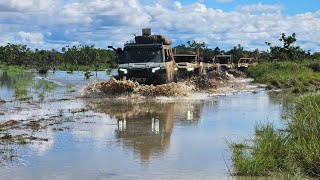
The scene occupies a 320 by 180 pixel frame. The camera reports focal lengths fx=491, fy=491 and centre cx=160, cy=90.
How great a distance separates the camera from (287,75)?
3775cm

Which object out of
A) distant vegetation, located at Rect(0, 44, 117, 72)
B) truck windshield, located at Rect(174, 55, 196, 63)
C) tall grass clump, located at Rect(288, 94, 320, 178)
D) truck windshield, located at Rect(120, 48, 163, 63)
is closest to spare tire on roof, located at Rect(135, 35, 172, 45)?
truck windshield, located at Rect(120, 48, 163, 63)

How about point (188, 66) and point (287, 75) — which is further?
point (287, 75)

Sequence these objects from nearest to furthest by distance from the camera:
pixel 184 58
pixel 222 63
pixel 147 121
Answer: pixel 147 121 → pixel 184 58 → pixel 222 63

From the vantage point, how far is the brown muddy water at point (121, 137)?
8.46 meters

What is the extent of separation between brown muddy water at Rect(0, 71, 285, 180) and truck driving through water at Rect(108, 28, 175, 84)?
187cm

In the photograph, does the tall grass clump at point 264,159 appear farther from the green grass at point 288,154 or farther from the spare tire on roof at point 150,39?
→ the spare tire on roof at point 150,39

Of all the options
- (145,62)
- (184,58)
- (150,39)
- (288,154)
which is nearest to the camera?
(288,154)

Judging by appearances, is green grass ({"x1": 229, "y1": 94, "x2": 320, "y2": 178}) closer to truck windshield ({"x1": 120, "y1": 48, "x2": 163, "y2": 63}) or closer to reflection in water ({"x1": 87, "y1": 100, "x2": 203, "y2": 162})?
reflection in water ({"x1": 87, "y1": 100, "x2": 203, "y2": 162})

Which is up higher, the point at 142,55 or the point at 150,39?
the point at 150,39

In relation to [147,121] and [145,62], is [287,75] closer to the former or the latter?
[145,62]

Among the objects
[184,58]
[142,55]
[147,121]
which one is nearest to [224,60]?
[184,58]

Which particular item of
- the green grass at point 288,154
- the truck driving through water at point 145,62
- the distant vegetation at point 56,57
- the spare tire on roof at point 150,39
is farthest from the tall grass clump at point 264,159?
the distant vegetation at point 56,57

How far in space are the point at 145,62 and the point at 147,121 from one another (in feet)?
24.9

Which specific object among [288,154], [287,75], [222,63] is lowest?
[288,154]
